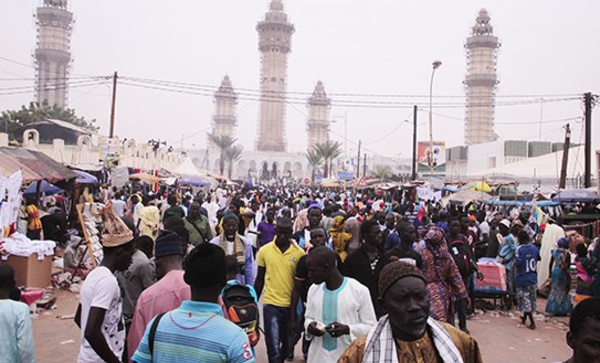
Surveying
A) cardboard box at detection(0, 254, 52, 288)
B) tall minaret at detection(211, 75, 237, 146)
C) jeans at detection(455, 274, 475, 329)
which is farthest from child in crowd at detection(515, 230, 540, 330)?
tall minaret at detection(211, 75, 237, 146)

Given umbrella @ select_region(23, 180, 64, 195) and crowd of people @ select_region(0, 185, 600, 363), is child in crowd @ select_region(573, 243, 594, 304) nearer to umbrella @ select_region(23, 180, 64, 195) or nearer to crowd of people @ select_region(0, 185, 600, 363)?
crowd of people @ select_region(0, 185, 600, 363)

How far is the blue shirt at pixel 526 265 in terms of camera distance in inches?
333

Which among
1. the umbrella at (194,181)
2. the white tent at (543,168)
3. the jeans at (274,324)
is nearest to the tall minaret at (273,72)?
the umbrella at (194,181)

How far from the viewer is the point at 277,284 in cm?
519

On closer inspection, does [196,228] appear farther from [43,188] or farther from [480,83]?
[480,83]

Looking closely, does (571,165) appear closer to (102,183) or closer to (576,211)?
(576,211)

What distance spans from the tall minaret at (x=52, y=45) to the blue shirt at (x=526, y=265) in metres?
93.3

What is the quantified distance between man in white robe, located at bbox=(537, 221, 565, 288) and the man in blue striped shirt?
9503mm

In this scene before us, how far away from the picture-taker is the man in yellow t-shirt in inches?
202

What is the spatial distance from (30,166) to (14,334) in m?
9.12

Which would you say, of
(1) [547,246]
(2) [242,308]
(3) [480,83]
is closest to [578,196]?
(1) [547,246]

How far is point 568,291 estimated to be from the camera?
953cm

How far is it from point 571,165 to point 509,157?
1716cm

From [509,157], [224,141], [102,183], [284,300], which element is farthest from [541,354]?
[224,141]
